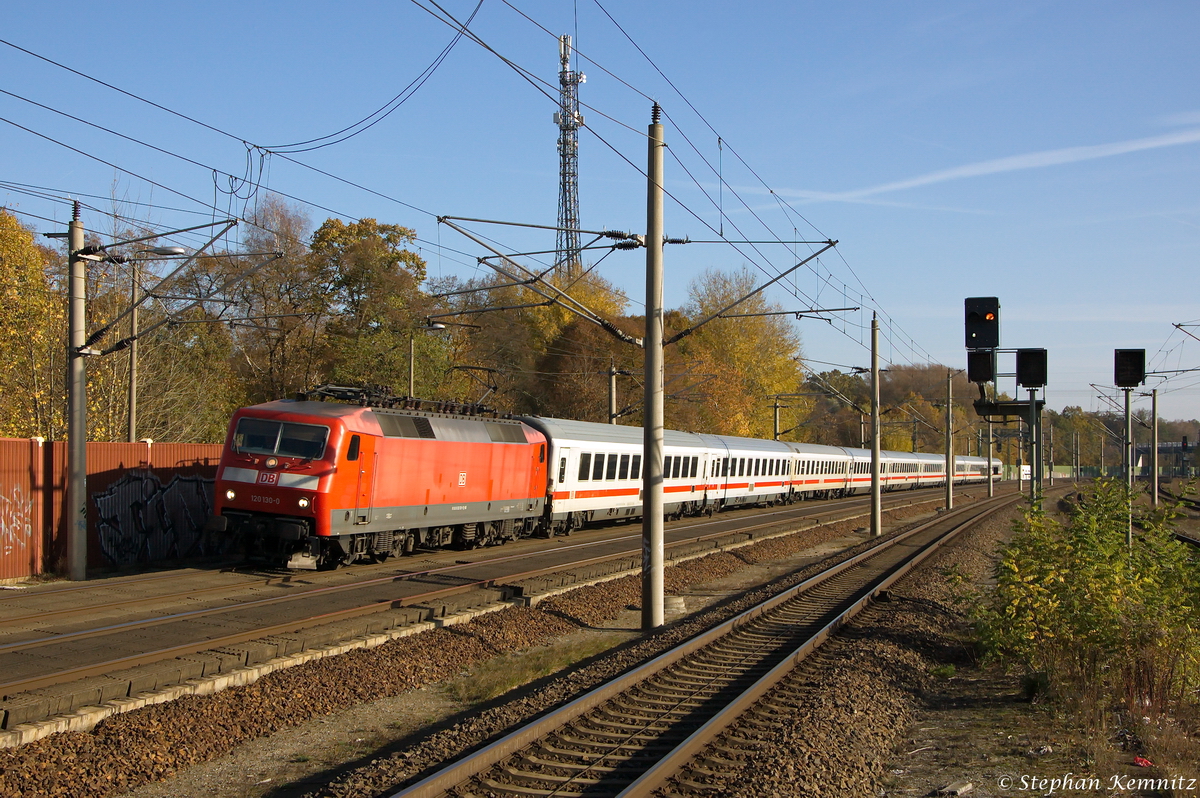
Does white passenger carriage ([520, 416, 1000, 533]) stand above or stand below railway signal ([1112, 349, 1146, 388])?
below

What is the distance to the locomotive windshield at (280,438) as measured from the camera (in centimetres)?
1673

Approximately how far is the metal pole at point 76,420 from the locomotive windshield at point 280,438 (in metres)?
2.64

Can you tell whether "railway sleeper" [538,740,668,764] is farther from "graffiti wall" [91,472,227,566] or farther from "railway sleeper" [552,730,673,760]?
"graffiti wall" [91,472,227,566]

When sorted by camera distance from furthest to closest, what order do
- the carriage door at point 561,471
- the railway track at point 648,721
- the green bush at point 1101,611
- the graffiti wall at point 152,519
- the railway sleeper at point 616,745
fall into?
the carriage door at point 561,471, the graffiti wall at point 152,519, the green bush at point 1101,611, the railway sleeper at point 616,745, the railway track at point 648,721

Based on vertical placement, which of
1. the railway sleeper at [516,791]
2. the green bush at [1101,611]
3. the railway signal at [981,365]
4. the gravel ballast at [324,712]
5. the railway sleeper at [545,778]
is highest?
the railway signal at [981,365]

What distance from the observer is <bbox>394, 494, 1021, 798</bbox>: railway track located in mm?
6562

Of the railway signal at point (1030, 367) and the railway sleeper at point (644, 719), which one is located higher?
the railway signal at point (1030, 367)

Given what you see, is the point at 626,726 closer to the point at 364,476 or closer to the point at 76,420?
the point at 364,476

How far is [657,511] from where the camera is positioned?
14000 millimetres

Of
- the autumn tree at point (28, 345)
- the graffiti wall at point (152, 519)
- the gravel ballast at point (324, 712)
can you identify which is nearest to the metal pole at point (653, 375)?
the gravel ballast at point (324, 712)

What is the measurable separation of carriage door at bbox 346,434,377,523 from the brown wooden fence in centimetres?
552

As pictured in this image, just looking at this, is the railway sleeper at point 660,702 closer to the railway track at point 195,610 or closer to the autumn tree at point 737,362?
the railway track at point 195,610

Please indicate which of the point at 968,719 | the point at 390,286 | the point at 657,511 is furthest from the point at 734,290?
the point at 968,719

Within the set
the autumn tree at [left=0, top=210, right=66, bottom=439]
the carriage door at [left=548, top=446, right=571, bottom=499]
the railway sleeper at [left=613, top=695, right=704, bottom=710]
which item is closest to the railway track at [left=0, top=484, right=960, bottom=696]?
the railway sleeper at [left=613, top=695, right=704, bottom=710]
